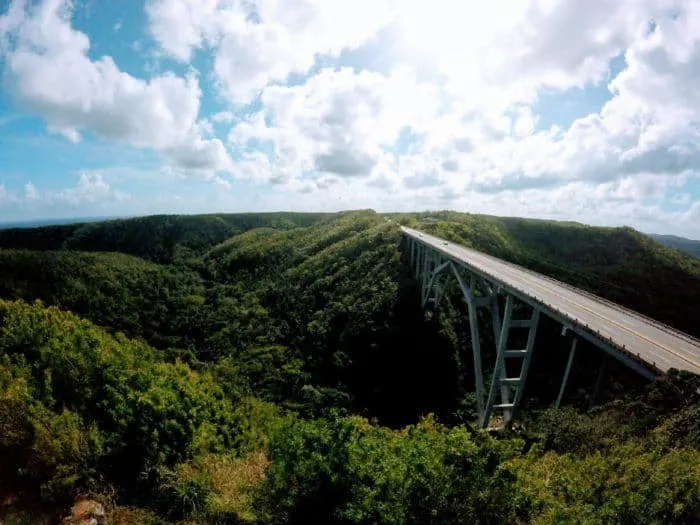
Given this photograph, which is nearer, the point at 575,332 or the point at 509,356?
the point at 575,332

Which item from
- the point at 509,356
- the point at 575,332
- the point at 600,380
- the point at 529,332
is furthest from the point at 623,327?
the point at 509,356

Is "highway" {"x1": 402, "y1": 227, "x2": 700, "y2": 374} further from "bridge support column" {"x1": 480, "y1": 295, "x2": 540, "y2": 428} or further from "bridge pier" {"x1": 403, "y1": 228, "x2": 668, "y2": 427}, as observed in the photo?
"bridge support column" {"x1": 480, "y1": 295, "x2": 540, "y2": 428}

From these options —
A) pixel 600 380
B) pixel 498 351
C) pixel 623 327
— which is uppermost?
pixel 623 327

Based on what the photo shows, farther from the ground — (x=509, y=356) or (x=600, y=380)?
(x=600, y=380)

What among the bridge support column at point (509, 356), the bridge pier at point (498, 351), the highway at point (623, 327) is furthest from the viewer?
the bridge pier at point (498, 351)

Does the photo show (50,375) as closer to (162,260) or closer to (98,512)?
(98,512)

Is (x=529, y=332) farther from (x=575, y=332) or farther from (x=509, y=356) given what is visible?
(x=575, y=332)

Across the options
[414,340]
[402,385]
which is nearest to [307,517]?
[402,385]

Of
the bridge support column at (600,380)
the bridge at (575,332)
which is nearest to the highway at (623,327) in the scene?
the bridge at (575,332)

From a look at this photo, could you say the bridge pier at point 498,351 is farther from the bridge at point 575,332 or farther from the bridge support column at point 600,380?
the bridge support column at point 600,380
